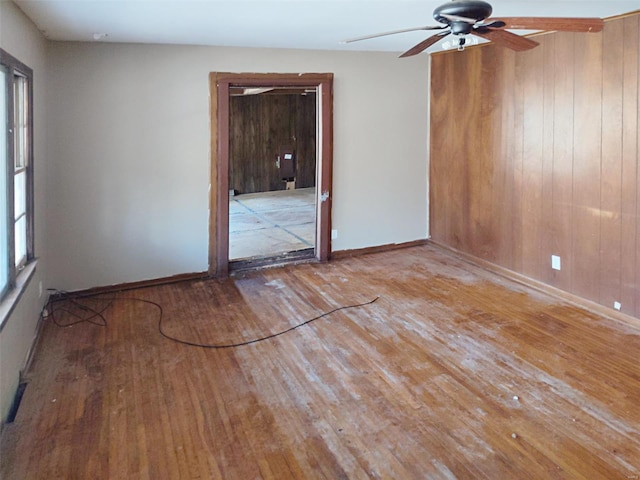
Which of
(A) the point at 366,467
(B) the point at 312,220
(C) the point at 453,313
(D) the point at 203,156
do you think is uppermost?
(D) the point at 203,156

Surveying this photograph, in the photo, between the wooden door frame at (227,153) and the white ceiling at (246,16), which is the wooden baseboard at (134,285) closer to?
the wooden door frame at (227,153)

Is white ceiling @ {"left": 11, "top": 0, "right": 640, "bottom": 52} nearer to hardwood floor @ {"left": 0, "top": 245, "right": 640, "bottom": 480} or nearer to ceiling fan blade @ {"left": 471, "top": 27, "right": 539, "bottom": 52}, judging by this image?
ceiling fan blade @ {"left": 471, "top": 27, "right": 539, "bottom": 52}

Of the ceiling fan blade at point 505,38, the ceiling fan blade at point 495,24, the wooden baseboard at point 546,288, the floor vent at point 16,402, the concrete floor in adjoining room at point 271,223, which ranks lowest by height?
the floor vent at point 16,402

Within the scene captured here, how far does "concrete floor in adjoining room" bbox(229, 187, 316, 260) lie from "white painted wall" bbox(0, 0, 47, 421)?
2.29 metres

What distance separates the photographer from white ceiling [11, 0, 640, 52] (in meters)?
3.14

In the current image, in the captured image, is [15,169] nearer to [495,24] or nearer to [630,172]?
[495,24]

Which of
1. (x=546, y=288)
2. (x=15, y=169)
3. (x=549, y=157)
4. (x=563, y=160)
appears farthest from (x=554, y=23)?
(x=15, y=169)

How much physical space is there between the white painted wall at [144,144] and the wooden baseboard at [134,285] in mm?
48

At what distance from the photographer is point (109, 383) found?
307 centimetres

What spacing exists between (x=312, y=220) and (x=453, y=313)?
4.35 metres

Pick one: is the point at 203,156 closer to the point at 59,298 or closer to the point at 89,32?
the point at 89,32

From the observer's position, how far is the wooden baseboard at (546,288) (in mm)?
4008

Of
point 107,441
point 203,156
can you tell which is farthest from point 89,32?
point 107,441

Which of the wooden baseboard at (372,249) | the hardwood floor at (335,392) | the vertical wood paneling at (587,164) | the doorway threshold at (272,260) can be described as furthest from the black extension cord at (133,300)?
the vertical wood paneling at (587,164)
